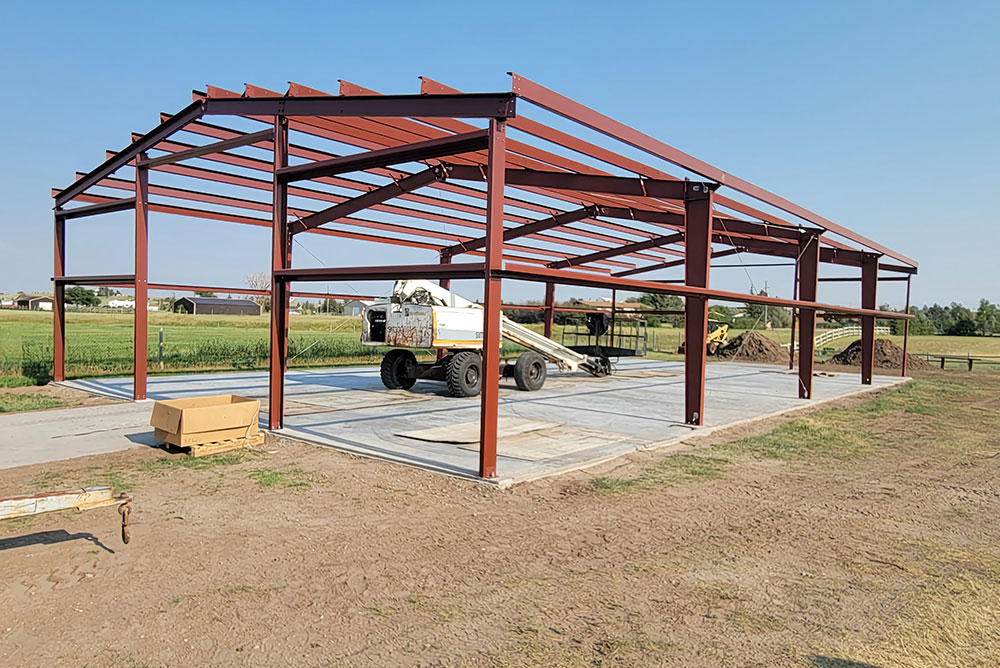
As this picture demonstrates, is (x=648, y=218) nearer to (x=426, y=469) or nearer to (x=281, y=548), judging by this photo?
(x=426, y=469)

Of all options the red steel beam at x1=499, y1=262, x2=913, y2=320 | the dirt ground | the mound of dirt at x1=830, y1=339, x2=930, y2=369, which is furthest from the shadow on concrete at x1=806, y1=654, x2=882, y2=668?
the mound of dirt at x1=830, y1=339, x2=930, y2=369

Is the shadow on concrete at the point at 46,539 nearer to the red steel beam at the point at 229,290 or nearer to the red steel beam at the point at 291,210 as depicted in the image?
the red steel beam at the point at 291,210

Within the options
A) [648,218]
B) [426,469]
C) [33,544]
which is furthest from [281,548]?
[648,218]

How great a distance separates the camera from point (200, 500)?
5988 millimetres

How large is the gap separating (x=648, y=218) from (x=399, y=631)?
468 inches

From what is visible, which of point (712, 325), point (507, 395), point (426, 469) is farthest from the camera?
point (712, 325)

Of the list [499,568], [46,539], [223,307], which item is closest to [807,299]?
[499,568]

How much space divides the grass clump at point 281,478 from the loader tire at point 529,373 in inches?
319

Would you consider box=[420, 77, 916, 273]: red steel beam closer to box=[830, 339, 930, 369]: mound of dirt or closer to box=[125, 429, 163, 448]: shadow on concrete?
box=[125, 429, 163, 448]: shadow on concrete

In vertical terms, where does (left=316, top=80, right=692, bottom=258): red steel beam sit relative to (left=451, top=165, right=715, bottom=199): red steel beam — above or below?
above

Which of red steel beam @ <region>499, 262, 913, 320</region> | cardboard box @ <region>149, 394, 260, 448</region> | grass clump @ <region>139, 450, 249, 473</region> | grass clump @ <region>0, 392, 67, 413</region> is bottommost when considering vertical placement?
grass clump @ <region>139, 450, 249, 473</region>

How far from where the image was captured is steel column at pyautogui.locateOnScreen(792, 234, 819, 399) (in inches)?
571

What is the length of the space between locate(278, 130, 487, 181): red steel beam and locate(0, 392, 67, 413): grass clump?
19.9 feet

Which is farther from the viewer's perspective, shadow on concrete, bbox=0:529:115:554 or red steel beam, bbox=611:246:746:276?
red steel beam, bbox=611:246:746:276
